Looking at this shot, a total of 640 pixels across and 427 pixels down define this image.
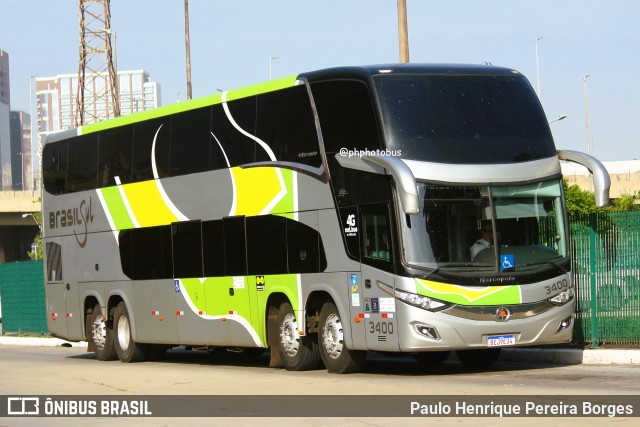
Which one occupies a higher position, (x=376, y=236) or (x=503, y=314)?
(x=376, y=236)

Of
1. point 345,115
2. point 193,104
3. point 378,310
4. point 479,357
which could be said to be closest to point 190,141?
point 193,104

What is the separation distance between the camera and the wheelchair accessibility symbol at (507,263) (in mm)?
17203

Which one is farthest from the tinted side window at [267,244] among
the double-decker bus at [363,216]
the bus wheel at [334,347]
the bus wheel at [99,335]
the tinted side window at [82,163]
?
the bus wheel at [99,335]

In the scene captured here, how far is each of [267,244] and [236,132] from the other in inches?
76.7

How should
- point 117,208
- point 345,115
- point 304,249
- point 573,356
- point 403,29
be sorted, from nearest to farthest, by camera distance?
point 345,115
point 573,356
point 304,249
point 403,29
point 117,208

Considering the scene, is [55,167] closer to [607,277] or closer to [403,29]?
[403,29]

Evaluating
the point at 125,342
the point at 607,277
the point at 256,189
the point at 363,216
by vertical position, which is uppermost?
the point at 256,189

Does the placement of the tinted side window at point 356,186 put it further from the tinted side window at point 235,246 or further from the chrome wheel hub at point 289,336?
the tinted side window at point 235,246

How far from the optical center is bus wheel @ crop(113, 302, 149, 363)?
25047mm

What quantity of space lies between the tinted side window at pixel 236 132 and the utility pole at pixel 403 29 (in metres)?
4.32

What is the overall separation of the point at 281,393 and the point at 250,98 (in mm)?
6413

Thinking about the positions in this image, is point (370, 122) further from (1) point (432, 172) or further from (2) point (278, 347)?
(2) point (278, 347)

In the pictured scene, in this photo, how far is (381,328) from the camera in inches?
687

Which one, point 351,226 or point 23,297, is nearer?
point 351,226
